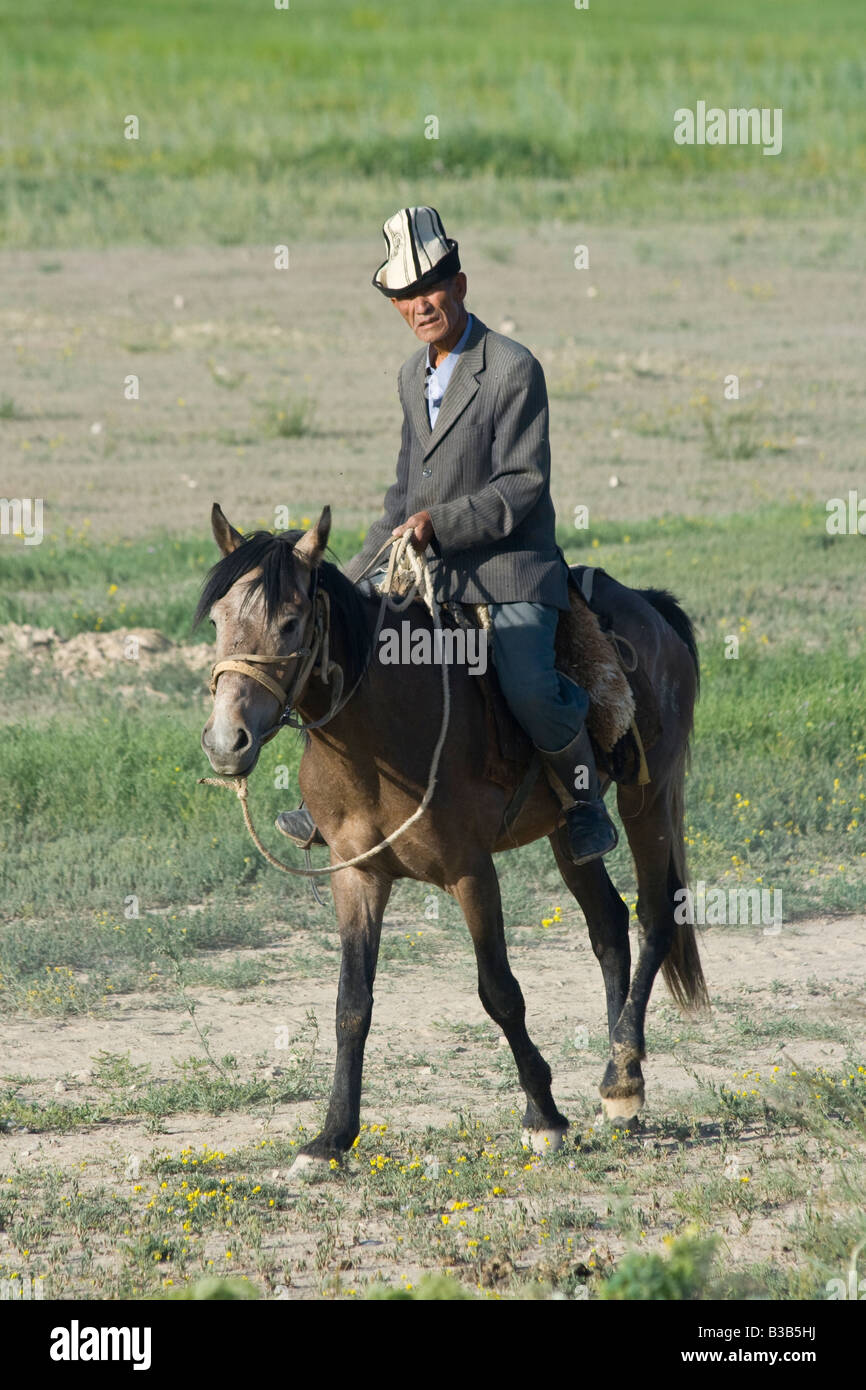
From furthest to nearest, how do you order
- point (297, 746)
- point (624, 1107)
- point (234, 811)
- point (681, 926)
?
point (297, 746) → point (234, 811) → point (681, 926) → point (624, 1107)

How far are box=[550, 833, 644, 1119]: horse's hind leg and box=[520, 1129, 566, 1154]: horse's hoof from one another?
32 centimetres

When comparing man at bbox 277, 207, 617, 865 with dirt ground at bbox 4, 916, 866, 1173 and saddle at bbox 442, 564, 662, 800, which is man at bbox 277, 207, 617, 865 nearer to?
saddle at bbox 442, 564, 662, 800

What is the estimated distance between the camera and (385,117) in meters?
38.2

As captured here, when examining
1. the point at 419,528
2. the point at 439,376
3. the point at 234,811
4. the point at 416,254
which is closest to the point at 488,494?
the point at 419,528

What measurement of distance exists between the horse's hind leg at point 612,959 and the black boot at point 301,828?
96 centimetres

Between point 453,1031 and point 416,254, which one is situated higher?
point 416,254

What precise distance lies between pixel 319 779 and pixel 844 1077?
2.37m

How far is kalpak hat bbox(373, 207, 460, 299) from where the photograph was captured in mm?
5691

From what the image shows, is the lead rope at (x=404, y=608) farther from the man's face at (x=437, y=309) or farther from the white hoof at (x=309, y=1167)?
the white hoof at (x=309, y=1167)

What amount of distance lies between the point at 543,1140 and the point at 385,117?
116 feet

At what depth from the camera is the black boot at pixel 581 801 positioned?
6.15 metres

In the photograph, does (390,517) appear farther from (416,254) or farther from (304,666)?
(304,666)

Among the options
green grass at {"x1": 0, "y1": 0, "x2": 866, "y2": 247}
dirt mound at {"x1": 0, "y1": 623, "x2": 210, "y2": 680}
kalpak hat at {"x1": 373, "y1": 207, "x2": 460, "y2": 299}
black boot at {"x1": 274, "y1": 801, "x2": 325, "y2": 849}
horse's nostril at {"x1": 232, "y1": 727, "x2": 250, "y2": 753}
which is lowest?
black boot at {"x1": 274, "y1": 801, "x2": 325, "y2": 849}

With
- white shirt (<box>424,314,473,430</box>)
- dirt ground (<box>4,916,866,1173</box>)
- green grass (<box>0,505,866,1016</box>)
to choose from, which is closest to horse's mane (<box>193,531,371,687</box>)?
white shirt (<box>424,314,473,430</box>)
